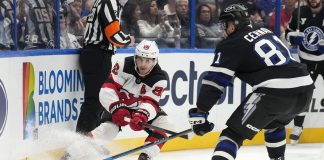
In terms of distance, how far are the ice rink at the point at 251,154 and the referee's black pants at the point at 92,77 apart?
0.53m

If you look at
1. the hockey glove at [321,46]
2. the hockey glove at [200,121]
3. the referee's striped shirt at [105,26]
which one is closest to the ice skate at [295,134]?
the hockey glove at [321,46]

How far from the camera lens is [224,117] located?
7574 millimetres

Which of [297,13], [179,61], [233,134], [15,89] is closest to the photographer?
[233,134]

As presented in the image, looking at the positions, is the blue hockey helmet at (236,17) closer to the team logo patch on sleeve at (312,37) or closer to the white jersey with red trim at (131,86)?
the white jersey with red trim at (131,86)

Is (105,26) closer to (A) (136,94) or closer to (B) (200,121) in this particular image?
(A) (136,94)

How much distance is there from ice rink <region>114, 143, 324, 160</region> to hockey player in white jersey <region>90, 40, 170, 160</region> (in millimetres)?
856

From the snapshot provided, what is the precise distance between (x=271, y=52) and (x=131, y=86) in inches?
50.1

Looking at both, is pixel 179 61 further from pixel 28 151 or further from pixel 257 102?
pixel 257 102

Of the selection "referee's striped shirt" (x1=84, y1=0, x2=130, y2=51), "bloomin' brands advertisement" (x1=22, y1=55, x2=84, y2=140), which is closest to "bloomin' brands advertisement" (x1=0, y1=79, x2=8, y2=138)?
"bloomin' brands advertisement" (x1=22, y1=55, x2=84, y2=140)

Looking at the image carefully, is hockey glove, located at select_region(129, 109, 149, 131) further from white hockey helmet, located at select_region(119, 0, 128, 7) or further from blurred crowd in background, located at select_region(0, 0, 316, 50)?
white hockey helmet, located at select_region(119, 0, 128, 7)

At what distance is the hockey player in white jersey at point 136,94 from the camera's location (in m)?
5.66

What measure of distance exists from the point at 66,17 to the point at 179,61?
1.21 meters

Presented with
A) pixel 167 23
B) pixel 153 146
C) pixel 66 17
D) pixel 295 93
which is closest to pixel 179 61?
pixel 167 23

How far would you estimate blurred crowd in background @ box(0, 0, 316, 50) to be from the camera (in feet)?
19.1
